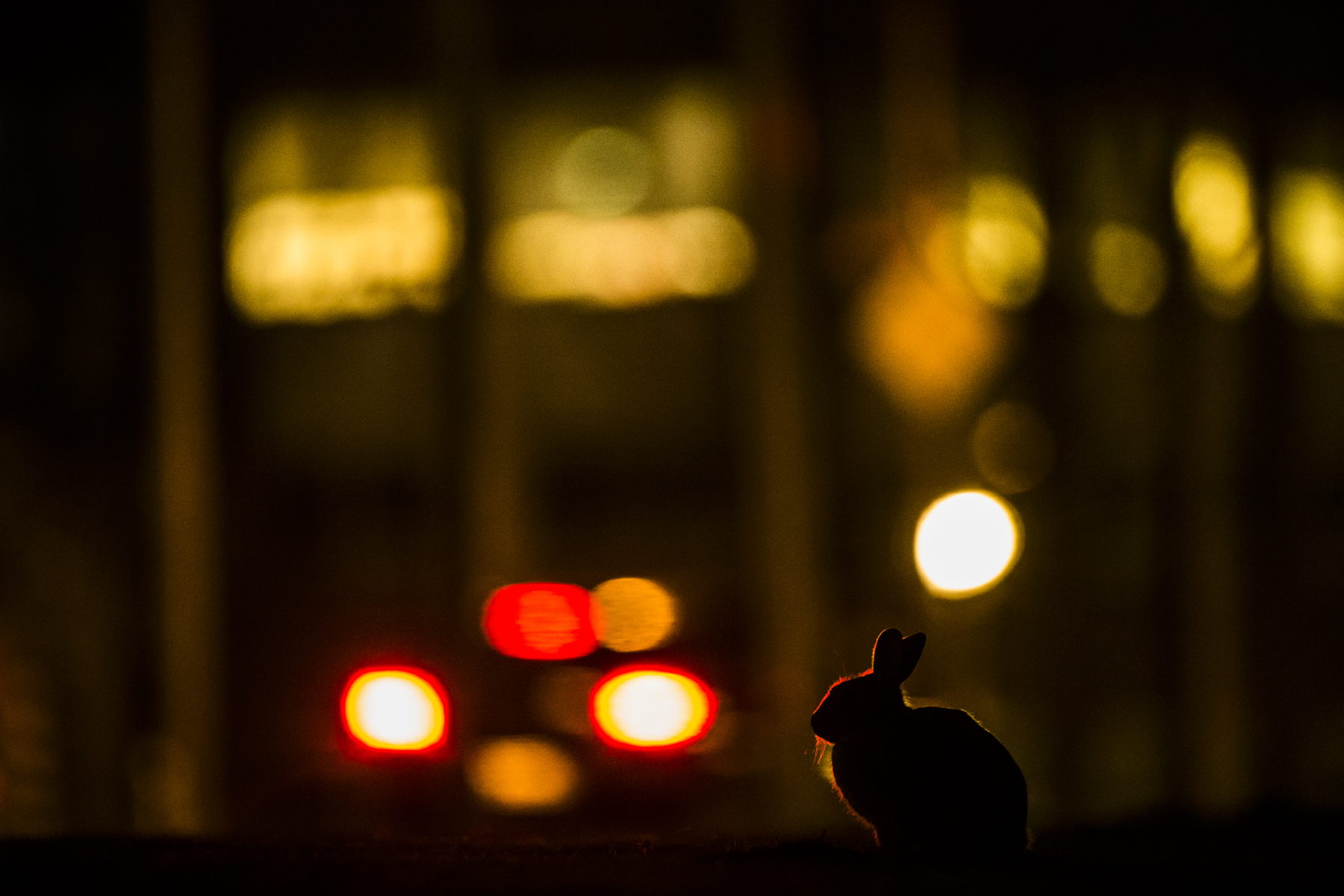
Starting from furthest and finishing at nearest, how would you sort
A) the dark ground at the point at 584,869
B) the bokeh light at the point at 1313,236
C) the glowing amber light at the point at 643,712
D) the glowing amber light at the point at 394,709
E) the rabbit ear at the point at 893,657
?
the bokeh light at the point at 1313,236 → the glowing amber light at the point at 643,712 → the glowing amber light at the point at 394,709 → the rabbit ear at the point at 893,657 → the dark ground at the point at 584,869

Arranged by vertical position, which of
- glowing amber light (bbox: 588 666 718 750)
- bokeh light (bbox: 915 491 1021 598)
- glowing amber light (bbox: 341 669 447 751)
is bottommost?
glowing amber light (bbox: 588 666 718 750)

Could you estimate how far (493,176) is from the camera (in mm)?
7336

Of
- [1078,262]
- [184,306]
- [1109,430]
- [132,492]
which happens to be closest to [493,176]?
[184,306]

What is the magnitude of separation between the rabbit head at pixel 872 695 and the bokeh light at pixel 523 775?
146 inches

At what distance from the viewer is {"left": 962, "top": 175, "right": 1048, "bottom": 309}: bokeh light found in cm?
720

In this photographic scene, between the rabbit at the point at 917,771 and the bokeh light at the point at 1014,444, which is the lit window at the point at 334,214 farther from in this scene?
the rabbit at the point at 917,771

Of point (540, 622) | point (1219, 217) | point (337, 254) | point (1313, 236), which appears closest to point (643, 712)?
point (540, 622)

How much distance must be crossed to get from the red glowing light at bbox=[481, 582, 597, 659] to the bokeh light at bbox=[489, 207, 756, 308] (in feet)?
6.97

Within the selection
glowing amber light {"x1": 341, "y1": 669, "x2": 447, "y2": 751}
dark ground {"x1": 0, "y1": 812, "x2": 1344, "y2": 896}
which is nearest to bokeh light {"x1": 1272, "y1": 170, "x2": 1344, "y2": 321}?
glowing amber light {"x1": 341, "y1": 669, "x2": 447, "y2": 751}

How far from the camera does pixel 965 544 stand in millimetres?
7000

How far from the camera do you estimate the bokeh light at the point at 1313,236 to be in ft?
25.0

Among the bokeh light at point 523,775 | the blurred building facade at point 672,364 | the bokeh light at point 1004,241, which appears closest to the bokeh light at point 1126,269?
Answer: the blurred building facade at point 672,364

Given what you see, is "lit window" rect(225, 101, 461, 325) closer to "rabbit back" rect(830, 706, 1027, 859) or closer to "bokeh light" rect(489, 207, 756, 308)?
"bokeh light" rect(489, 207, 756, 308)

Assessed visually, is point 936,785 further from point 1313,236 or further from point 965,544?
point 1313,236
